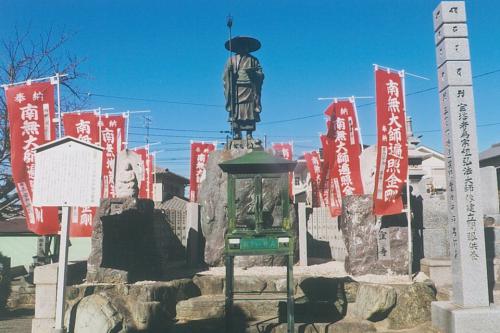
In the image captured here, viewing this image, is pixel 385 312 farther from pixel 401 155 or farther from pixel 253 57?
pixel 253 57

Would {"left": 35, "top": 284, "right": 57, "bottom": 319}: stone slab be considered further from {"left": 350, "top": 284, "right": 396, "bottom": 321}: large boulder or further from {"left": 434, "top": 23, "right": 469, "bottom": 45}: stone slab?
{"left": 434, "top": 23, "right": 469, "bottom": 45}: stone slab

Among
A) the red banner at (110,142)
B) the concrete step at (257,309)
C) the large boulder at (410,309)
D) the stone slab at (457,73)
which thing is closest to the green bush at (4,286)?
the red banner at (110,142)

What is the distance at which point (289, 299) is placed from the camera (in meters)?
6.21

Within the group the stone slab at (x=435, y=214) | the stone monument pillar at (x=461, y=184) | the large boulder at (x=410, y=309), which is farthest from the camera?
the stone slab at (x=435, y=214)

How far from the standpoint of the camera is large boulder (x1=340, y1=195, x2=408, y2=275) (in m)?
9.47

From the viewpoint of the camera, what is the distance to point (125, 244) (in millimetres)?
8742

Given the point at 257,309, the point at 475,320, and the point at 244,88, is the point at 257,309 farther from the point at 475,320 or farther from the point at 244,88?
the point at 244,88

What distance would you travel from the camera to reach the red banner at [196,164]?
18.3 meters

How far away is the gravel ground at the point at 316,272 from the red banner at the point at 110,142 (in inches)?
219

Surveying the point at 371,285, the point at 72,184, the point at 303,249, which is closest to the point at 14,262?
the point at 303,249

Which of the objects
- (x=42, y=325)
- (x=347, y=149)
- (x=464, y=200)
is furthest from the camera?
(x=347, y=149)

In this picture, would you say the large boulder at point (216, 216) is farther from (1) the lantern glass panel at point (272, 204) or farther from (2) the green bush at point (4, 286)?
(2) the green bush at point (4, 286)

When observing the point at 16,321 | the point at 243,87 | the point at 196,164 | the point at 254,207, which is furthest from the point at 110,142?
the point at 254,207

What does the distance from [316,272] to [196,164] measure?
9.54 metres
